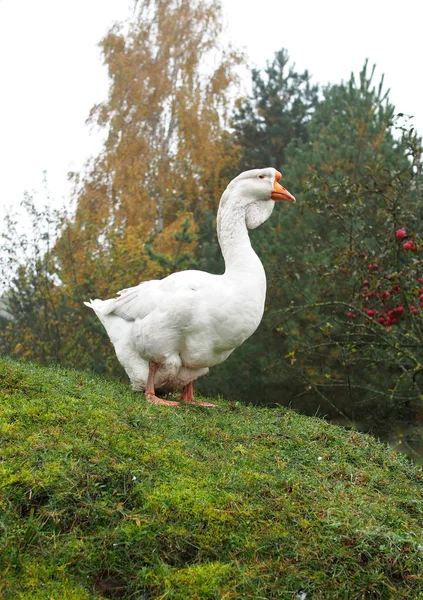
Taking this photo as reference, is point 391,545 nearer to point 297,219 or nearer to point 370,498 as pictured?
point 370,498

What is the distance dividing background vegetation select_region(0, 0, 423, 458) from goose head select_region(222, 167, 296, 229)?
144cm

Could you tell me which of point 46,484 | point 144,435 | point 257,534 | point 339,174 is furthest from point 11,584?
point 339,174

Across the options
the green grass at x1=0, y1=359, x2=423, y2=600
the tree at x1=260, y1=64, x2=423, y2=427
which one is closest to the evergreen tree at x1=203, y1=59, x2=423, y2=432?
the tree at x1=260, y1=64, x2=423, y2=427

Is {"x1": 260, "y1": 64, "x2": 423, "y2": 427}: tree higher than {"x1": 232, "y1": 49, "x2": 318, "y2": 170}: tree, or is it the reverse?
{"x1": 232, "y1": 49, "x2": 318, "y2": 170}: tree

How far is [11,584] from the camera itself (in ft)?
9.32

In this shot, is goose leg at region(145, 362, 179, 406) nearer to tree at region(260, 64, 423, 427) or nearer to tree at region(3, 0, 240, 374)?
tree at region(260, 64, 423, 427)

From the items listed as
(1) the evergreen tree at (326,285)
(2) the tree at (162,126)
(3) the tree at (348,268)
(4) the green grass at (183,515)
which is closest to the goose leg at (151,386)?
(4) the green grass at (183,515)

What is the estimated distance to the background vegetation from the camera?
25.2ft

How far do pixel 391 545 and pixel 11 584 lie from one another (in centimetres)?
179

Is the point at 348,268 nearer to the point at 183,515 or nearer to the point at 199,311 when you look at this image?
the point at 199,311

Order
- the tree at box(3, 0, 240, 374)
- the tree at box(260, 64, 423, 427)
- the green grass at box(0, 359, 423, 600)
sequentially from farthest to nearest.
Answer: the tree at box(3, 0, 240, 374) < the tree at box(260, 64, 423, 427) < the green grass at box(0, 359, 423, 600)

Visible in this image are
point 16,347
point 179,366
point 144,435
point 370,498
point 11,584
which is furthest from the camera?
point 16,347

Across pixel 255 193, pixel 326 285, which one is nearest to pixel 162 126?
pixel 326 285

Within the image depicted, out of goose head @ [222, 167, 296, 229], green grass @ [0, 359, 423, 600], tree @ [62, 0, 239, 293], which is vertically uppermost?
tree @ [62, 0, 239, 293]
